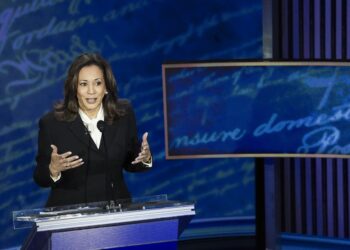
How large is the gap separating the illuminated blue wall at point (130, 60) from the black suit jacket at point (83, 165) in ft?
5.45

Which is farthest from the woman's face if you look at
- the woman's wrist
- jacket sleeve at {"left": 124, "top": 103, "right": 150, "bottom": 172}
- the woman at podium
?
the woman's wrist

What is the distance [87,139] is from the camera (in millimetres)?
2652

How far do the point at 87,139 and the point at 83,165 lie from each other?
4.4 inches

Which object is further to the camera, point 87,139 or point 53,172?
point 87,139

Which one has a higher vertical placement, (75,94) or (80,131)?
(75,94)

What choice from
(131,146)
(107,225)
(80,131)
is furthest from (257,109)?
(107,225)

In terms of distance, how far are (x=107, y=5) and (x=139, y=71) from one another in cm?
52

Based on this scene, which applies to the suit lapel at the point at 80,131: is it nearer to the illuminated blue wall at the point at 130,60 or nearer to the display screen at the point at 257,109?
the display screen at the point at 257,109

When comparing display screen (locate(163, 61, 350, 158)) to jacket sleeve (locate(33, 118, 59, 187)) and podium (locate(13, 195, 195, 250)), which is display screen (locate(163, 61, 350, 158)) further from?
podium (locate(13, 195, 195, 250))

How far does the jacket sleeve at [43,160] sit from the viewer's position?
2.63 meters

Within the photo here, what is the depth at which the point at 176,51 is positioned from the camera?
4887mm

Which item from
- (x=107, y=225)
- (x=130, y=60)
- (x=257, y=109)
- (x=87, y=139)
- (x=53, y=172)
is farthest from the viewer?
(x=130, y=60)

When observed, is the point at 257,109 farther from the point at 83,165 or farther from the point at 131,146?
the point at 83,165

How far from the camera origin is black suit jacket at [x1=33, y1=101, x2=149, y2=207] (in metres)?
2.65
